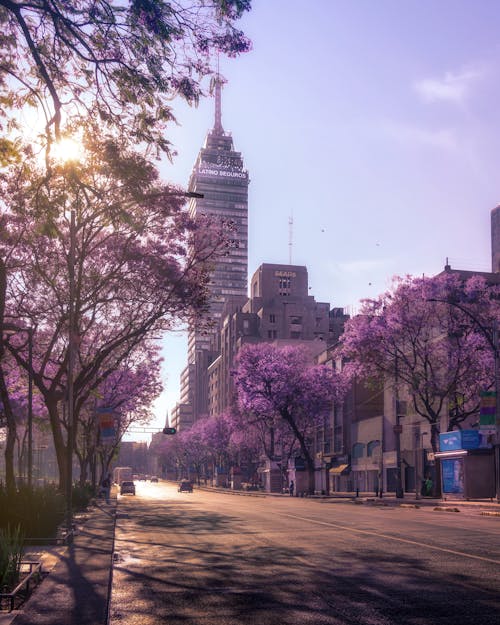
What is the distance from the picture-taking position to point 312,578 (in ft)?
37.3

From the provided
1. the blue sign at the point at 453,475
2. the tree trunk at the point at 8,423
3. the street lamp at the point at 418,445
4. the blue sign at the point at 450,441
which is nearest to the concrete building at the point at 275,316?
the street lamp at the point at 418,445

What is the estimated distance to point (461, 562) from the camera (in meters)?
12.8

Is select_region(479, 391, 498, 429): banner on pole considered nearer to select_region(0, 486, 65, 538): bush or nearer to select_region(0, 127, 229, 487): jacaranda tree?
select_region(0, 127, 229, 487): jacaranda tree

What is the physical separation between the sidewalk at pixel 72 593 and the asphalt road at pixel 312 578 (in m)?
0.23

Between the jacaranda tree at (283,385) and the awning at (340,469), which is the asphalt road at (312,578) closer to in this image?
the jacaranda tree at (283,385)

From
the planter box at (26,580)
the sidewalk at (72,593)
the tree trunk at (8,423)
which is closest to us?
the sidewalk at (72,593)

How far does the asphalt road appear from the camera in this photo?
856 centimetres

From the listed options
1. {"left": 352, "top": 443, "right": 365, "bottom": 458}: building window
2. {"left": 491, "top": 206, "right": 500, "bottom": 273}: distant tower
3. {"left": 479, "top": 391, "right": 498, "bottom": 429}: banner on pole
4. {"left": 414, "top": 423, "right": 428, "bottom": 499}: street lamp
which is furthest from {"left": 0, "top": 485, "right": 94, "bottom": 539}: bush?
{"left": 491, "top": 206, "right": 500, "bottom": 273}: distant tower

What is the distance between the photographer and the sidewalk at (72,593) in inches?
323

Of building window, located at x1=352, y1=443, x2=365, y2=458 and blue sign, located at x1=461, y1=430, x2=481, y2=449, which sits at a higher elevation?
blue sign, located at x1=461, y1=430, x2=481, y2=449

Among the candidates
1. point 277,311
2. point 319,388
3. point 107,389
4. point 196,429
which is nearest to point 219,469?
point 196,429

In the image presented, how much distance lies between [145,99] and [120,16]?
5.38 ft

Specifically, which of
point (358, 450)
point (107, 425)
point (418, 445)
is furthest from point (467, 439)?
point (358, 450)

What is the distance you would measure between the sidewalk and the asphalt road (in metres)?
0.23
